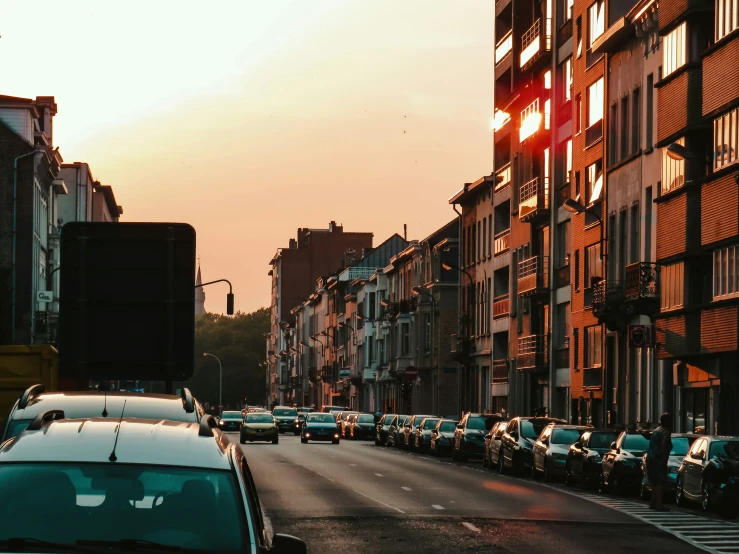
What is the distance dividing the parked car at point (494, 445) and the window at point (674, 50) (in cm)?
1103

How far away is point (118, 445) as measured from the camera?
714cm

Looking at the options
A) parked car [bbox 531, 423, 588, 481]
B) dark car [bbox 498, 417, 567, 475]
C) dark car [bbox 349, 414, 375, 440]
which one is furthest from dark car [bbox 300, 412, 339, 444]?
parked car [bbox 531, 423, 588, 481]

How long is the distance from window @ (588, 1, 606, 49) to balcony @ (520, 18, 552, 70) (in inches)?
312

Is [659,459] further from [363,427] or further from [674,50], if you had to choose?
[363,427]

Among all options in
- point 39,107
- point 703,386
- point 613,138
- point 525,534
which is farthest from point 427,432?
point 525,534

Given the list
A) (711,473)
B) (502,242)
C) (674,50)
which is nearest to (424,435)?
(502,242)

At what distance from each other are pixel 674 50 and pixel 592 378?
16.1 metres

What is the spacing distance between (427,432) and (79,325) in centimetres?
4187

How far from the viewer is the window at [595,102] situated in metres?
55.1

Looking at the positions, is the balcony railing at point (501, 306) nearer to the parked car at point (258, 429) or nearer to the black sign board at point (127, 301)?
the parked car at point (258, 429)

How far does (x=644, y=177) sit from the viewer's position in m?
48.8

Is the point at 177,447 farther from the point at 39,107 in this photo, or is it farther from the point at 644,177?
the point at 39,107

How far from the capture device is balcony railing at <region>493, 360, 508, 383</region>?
7238 cm

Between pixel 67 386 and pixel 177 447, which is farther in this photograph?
pixel 67 386
